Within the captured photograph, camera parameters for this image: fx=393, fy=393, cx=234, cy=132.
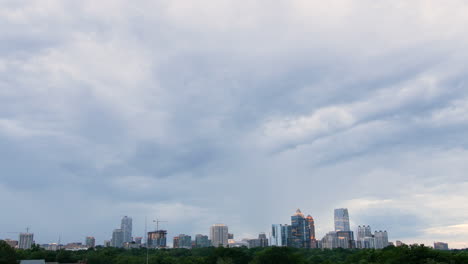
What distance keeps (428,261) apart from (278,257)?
107 ft

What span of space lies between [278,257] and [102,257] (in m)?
57.9

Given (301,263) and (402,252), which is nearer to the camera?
(402,252)

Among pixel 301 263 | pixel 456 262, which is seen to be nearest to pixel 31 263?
pixel 301 263

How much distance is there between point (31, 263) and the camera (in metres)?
80.1

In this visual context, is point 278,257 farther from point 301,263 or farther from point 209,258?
point 209,258

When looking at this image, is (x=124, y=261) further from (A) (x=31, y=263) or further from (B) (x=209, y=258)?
(A) (x=31, y=263)

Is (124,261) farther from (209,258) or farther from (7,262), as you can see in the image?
(7,262)

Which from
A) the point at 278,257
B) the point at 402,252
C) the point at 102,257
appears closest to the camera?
the point at 402,252

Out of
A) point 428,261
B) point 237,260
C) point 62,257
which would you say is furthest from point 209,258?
point 428,261

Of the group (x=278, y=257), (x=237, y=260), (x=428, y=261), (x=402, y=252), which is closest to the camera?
(x=428, y=261)

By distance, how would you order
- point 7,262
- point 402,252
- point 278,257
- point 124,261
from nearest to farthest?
point 402,252
point 7,262
point 278,257
point 124,261

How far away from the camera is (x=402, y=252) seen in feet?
249

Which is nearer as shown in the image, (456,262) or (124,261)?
(456,262)

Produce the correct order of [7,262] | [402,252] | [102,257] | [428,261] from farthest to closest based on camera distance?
[102,257] < [7,262] < [402,252] < [428,261]
